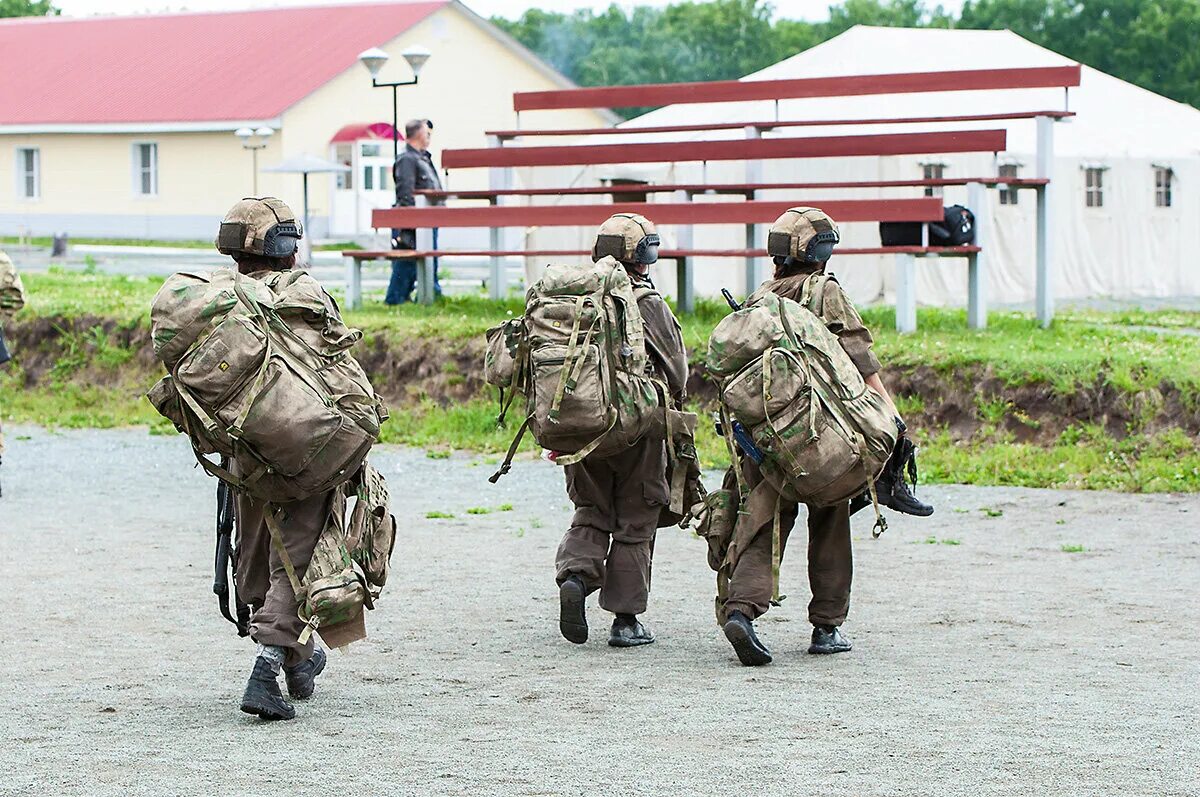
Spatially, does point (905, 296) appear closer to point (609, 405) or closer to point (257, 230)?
point (609, 405)

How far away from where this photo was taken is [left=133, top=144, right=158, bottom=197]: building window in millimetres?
45250

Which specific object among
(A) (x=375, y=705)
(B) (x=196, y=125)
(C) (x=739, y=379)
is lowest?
(A) (x=375, y=705)

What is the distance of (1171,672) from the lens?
681 cm

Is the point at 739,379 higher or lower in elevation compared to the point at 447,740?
higher

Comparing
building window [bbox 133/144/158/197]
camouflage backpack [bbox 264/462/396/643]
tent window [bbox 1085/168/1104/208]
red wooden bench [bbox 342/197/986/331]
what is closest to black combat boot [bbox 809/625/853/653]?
camouflage backpack [bbox 264/462/396/643]

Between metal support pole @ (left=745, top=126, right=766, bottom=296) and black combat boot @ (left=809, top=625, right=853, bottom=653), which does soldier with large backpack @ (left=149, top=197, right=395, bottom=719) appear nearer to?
black combat boot @ (left=809, top=625, right=853, bottom=653)

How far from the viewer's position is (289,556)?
6.26 m

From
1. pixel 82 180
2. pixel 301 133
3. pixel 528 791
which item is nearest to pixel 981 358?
pixel 528 791

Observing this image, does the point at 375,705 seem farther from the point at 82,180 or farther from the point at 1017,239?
the point at 82,180

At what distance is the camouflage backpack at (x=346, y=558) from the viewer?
6180mm

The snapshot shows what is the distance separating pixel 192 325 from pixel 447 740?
1.51 metres

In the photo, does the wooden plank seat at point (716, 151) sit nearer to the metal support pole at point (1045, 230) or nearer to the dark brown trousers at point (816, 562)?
the metal support pole at point (1045, 230)

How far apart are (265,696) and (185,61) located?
1704 inches

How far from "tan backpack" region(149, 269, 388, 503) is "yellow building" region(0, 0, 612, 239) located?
3602cm
